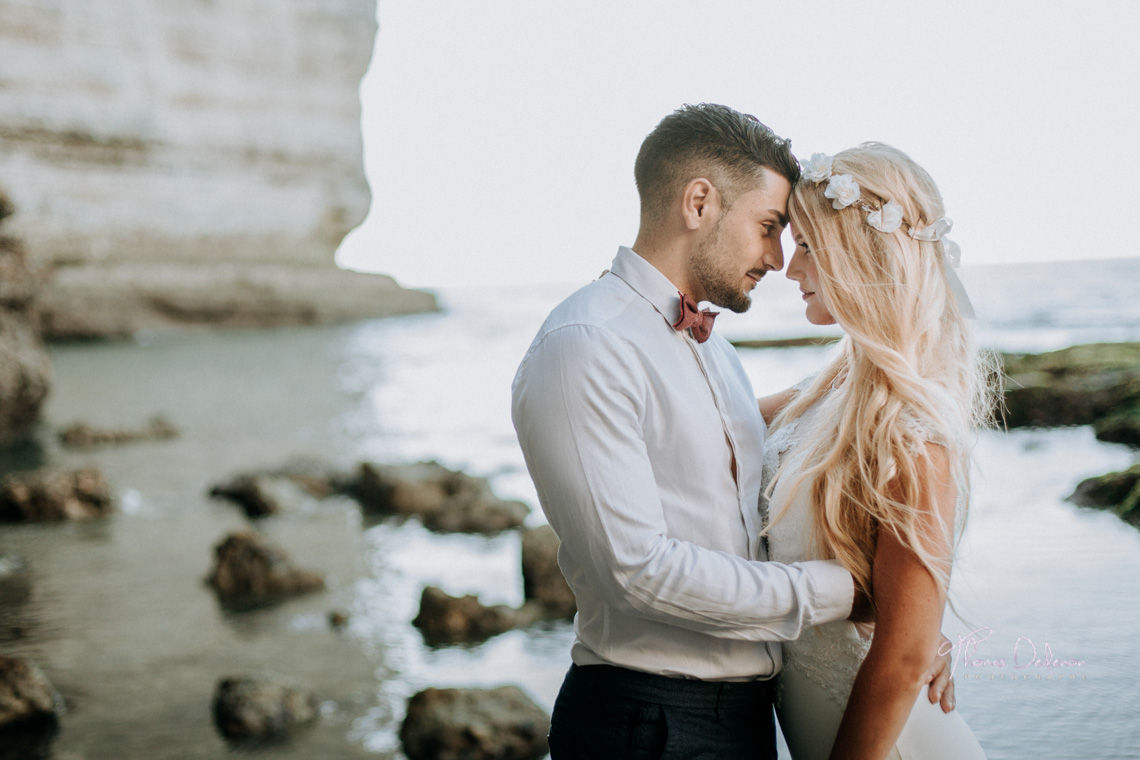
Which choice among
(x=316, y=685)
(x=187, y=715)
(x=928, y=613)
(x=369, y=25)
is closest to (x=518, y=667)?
(x=316, y=685)

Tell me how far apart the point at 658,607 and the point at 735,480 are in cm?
33

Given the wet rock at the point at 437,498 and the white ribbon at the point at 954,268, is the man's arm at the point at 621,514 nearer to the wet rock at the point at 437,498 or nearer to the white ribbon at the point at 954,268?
the white ribbon at the point at 954,268

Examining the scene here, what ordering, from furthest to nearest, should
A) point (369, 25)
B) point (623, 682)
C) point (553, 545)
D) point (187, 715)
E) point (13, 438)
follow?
point (369, 25) < point (13, 438) < point (553, 545) < point (187, 715) < point (623, 682)

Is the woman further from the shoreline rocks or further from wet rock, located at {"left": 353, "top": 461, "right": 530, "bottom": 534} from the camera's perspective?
wet rock, located at {"left": 353, "top": 461, "right": 530, "bottom": 534}

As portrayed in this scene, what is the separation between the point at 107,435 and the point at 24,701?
6778 mm

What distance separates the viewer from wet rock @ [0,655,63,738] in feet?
10.6

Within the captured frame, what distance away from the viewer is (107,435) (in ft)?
30.9

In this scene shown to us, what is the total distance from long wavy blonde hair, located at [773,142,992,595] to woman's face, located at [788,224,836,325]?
0.17 feet

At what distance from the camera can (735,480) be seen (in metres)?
1.71

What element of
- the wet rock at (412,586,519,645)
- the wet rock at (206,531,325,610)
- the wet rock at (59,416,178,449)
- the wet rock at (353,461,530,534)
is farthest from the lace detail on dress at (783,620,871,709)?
the wet rock at (59,416,178,449)

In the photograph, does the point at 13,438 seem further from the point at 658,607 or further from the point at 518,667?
the point at 658,607

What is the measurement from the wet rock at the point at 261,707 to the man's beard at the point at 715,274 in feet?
7.74

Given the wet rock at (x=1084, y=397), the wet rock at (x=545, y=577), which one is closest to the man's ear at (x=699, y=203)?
the wet rock at (x=545, y=577)

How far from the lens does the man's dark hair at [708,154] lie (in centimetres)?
173
